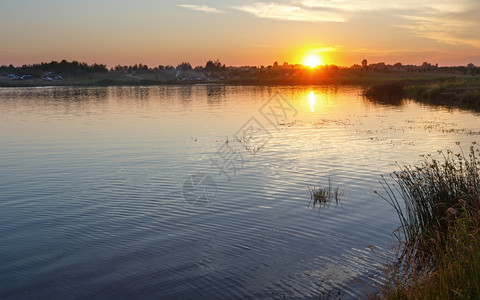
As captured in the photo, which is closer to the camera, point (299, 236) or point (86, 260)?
point (86, 260)

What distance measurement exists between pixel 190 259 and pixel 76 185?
9847 millimetres

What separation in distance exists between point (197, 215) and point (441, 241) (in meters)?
7.79

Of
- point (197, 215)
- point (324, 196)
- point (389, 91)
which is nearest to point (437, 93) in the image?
point (389, 91)

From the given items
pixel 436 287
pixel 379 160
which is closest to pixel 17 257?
pixel 436 287

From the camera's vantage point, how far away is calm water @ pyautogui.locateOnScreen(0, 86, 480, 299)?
35.6ft

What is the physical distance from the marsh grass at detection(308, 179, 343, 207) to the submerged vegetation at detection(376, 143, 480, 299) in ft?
12.2

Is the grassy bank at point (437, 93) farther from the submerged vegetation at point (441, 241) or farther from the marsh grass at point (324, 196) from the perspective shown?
the submerged vegetation at point (441, 241)

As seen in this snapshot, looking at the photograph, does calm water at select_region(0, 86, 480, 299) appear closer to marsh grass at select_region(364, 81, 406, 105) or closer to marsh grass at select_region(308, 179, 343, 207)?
marsh grass at select_region(308, 179, 343, 207)

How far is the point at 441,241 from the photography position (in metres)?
11.0

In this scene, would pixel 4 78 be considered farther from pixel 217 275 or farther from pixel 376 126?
pixel 217 275

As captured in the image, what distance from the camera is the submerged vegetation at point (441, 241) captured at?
7.42 metres

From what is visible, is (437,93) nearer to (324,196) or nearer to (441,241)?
(324,196)

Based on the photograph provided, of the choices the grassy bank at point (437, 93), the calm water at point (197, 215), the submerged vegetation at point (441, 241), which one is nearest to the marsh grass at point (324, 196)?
the calm water at point (197, 215)

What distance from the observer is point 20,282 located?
1086cm
